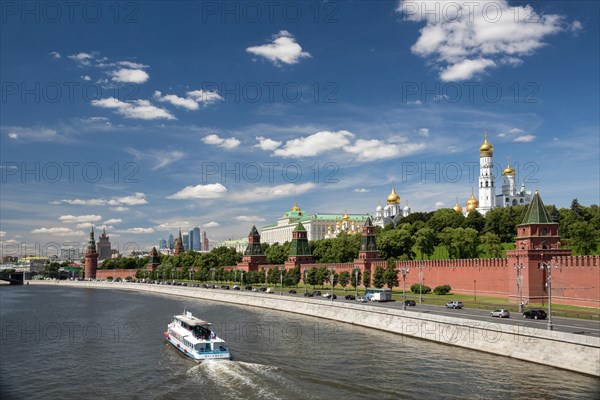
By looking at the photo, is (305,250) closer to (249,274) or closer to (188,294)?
(249,274)

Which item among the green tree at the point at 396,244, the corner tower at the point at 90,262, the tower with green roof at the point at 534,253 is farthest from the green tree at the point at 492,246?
the corner tower at the point at 90,262

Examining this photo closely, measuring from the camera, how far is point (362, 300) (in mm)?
62625

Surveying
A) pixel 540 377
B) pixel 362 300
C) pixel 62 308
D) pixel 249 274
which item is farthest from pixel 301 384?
pixel 249 274

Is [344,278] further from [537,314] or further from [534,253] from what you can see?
[537,314]

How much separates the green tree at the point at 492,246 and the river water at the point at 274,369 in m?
47.6

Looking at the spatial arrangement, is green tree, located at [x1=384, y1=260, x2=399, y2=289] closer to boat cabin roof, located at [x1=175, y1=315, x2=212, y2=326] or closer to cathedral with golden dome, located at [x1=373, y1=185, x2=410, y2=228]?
boat cabin roof, located at [x1=175, y1=315, x2=212, y2=326]

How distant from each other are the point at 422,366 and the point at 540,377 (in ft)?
20.8

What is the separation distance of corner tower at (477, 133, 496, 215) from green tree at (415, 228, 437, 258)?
1694 inches

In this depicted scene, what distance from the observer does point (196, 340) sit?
38094 millimetres

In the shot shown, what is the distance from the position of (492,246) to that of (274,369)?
220 feet

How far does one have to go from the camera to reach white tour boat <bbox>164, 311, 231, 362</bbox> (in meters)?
36.3

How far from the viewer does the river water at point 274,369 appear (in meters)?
28.0

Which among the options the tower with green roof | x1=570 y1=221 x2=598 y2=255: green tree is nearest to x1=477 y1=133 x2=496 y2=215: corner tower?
x1=570 y1=221 x2=598 y2=255: green tree

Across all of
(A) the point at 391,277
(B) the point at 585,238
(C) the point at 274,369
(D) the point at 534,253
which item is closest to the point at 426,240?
(B) the point at 585,238
